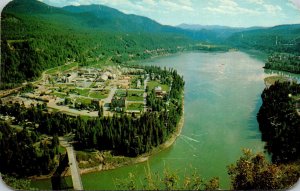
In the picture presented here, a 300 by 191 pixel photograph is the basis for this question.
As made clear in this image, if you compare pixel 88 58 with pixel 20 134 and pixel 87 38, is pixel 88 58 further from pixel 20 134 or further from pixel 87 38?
pixel 20 134

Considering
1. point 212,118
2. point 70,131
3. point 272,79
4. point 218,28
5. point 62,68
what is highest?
point 218,28

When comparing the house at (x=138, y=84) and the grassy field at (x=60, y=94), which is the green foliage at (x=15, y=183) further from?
the house at (x=138, y=84)

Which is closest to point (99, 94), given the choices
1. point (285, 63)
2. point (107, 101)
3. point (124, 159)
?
point (107, 101)

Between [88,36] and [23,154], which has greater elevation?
[88,36]

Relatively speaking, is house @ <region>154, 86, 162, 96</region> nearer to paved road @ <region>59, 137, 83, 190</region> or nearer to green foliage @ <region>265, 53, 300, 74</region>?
paved road @ <region>59, 137, 83, 190</region>

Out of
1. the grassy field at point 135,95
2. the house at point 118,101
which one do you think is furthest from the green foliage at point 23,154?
the grassy field at point 135,95

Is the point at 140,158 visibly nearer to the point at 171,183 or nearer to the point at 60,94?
the point at 171,183
